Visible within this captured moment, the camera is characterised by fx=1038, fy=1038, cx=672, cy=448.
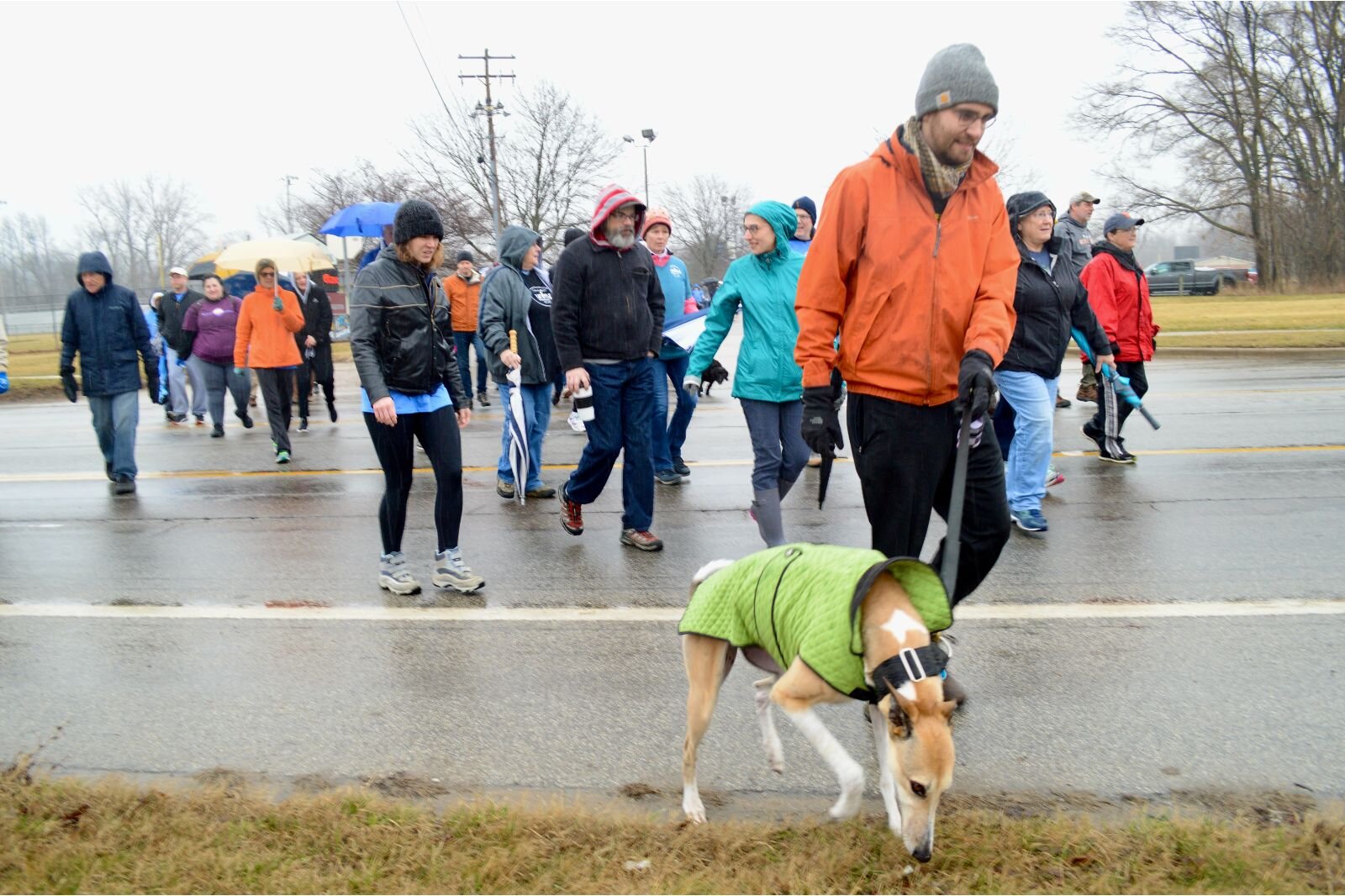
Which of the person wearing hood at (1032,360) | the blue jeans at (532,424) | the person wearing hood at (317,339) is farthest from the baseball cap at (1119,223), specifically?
the person wearing hood at (317,339)

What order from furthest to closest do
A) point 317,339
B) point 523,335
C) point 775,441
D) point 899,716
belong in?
point 317,339
point 523,335
point 775,441
point 899,716

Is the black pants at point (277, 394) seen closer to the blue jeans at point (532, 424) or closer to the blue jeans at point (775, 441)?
the blue jeans at point (532, 424)

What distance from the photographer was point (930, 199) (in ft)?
11.7

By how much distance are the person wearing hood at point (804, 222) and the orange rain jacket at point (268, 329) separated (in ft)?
19.4

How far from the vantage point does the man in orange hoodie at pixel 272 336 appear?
36.0 ft

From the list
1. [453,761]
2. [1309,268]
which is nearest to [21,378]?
[453,761]

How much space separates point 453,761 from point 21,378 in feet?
70.0

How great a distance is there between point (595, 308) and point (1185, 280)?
50.2 m

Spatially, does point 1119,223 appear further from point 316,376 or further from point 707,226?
point 707,226

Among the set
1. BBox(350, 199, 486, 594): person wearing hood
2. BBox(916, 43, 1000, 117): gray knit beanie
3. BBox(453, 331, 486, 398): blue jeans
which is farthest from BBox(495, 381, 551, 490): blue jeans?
BBox(916, 43, 1000, 117): gray knit beanie

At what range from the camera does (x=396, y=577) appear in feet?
19.1

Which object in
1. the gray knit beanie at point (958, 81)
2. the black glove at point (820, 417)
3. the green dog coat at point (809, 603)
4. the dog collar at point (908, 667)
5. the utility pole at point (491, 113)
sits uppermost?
the utility pole at point (491, 113)

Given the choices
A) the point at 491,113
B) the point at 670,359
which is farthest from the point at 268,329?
the point at 491,113

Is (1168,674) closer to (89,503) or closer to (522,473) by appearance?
(522,473)
